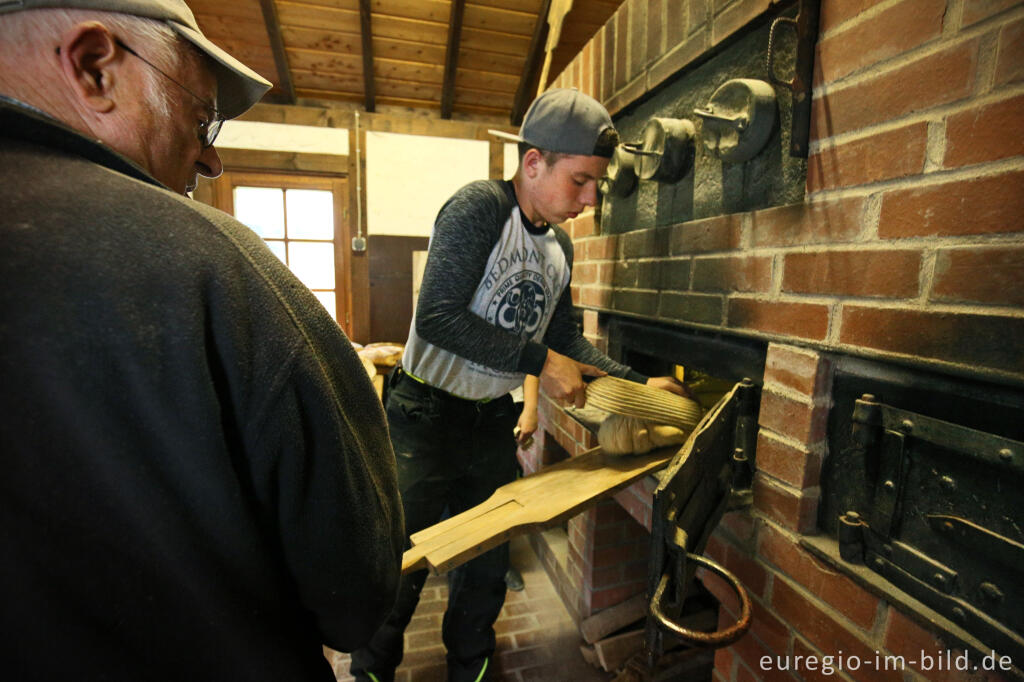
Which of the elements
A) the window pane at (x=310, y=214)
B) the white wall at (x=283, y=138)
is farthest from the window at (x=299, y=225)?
the white wall at (x=283, y=138)

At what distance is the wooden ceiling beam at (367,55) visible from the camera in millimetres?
3769

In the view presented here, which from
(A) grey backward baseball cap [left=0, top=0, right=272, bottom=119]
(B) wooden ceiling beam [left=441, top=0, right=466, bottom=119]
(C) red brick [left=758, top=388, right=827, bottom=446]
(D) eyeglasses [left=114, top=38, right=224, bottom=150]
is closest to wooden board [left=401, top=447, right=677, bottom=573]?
(C) red brick [left=758, top=388, right=827, bottom=446]

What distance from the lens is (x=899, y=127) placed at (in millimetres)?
763

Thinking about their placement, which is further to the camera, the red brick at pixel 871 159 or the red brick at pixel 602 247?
the red brick at pixel 602 247

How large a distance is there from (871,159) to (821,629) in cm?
90

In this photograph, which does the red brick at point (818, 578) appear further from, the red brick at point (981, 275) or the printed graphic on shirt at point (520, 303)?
the printed graphic on shirt at point (520, 303)

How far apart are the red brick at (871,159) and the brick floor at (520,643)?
192 centimetres

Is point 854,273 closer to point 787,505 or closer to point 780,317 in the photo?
point 780,317

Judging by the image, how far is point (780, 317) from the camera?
3.30 ft

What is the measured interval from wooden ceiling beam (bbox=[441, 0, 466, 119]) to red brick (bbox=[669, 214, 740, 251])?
3.50m

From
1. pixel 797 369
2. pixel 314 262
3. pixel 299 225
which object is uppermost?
pixel 299 225

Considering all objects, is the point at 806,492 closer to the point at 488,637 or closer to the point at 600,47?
the point at 488,637

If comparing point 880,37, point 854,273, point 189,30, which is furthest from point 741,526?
point 189,30

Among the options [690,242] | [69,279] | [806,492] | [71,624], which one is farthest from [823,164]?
[71,624]
